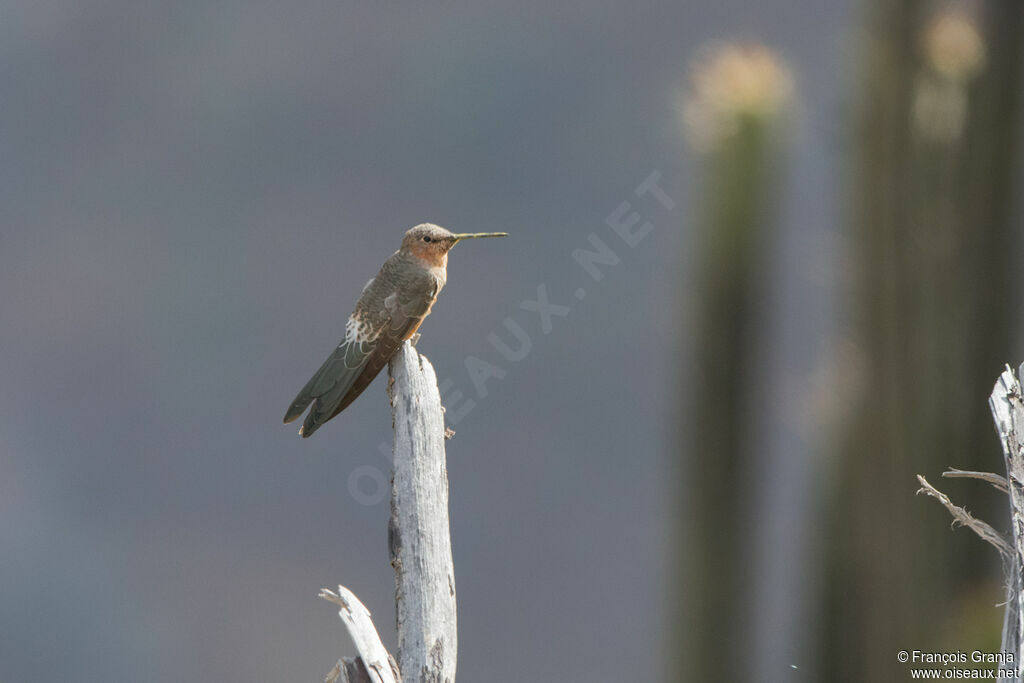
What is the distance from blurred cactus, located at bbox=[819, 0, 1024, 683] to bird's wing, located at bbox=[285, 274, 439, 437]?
1.97 metres

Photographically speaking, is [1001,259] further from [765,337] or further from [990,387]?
[765,337]

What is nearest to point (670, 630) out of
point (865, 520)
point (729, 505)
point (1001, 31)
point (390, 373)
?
point (729, 505)

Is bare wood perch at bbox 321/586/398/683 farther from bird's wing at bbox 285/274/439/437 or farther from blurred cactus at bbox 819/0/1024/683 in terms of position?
blurred cactus at bbox 819/0/1024/683

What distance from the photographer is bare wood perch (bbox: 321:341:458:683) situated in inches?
97.7

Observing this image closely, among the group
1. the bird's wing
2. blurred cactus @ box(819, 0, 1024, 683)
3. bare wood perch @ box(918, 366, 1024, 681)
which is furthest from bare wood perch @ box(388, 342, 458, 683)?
blurred cactus @ box(819, 0, 1024, 683)

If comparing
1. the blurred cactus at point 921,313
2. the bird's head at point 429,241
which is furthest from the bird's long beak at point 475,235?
the blurred cactus at point 921,313

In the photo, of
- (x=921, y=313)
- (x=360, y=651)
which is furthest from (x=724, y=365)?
(x=360, y=651)

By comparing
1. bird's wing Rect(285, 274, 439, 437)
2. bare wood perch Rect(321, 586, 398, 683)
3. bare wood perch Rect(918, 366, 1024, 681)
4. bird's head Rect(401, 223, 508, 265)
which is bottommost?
bare wood perch Rect(321, 586, 398, 683)

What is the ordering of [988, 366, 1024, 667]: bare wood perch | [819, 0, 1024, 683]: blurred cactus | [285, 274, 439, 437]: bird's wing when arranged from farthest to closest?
[819, 0, 1024, 683]: blurred cactus → [285, 274, 439, 437]: bird's wing → [988, 366, 1024, 667]: bare wood perch

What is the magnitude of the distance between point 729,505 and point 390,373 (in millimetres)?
1563

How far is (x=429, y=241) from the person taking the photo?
2971 mm

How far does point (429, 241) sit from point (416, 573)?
35.7 inches

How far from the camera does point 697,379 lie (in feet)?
13.0

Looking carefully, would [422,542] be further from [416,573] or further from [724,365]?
[724,365]
